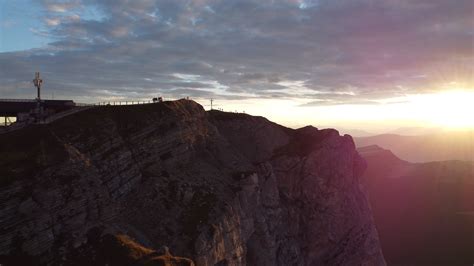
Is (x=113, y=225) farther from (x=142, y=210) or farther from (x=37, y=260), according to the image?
(x=37, y=260)

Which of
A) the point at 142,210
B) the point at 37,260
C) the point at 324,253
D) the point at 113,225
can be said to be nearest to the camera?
the point at 37,260

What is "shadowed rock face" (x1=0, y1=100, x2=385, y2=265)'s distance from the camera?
61531 mm

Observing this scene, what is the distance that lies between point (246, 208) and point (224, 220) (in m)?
11.9

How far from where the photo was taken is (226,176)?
301ft

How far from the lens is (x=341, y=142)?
4683 inches

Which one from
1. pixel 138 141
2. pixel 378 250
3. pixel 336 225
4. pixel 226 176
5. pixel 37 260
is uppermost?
pixel 138 141

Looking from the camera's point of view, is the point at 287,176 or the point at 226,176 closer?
the point at 226,176

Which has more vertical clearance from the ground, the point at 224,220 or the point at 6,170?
the point at 6,170

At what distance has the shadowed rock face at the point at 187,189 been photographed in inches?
2422

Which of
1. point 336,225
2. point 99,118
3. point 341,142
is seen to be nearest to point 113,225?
point 99,118

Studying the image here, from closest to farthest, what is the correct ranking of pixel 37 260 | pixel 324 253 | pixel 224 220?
1. pixel 37 260
2. pixel 224 220
3. pixel 324 253

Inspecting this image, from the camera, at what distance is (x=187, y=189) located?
80188 mm

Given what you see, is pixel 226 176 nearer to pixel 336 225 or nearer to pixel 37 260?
pixel 336 225

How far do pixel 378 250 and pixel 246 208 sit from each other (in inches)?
1881
